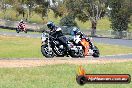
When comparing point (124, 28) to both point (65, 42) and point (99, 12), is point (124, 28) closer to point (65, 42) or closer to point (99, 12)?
point (99, 12)

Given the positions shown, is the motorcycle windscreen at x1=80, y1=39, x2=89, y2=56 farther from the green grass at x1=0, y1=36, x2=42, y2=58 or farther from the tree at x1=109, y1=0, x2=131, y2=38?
the tree at x1=109, y1=0, x2=131, y2=38

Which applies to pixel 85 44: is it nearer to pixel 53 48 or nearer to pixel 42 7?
pixel 53 48

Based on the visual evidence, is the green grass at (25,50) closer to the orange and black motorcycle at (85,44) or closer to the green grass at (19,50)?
the green grass at (19,50)

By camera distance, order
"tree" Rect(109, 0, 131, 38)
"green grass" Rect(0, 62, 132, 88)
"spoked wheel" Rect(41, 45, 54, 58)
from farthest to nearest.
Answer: "tree" Rect(109, 0, 131, 38)
"spoked wheel" Rect(41, 45, 54, 58)
"green grass" Rect(0, 62, 132, 88)

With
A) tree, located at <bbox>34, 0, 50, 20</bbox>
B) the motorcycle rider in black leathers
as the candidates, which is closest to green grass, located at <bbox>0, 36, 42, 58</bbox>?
the motorcycle rider in black leathers

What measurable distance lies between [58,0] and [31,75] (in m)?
70.0

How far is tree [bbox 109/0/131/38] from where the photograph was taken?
5956cm

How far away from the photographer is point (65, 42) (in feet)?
65.6

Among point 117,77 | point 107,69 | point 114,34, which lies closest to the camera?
point 117,77

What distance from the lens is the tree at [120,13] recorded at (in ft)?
195

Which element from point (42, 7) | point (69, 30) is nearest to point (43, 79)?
point (69, 30)

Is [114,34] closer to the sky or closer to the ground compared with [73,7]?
closer to the ground

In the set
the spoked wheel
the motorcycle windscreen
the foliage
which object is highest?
the foliage

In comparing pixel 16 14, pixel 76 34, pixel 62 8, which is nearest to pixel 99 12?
pixel 62 8
